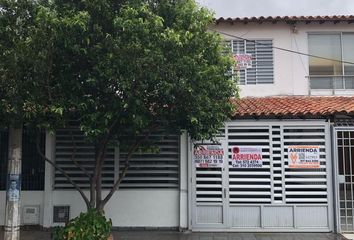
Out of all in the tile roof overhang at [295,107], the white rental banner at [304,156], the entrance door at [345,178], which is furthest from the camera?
the white rental banner at [304,156]

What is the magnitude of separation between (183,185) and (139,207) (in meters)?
1.29

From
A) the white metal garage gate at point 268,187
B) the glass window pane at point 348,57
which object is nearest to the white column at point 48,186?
the white metal garage gate at point 268,187

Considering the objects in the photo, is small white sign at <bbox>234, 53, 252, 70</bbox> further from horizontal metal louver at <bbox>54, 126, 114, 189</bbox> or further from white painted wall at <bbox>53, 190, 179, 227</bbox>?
horizontal metal louver at <bbox>54, 126, 114, 189</bbox>

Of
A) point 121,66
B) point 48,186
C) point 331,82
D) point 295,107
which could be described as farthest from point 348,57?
point 48,186

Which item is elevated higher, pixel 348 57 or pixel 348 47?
pixel 348 47

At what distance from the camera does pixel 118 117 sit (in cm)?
912

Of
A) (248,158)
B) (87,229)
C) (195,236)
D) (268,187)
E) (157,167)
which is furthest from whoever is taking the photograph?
(157,167)

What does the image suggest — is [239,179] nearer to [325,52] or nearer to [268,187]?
[268,187]

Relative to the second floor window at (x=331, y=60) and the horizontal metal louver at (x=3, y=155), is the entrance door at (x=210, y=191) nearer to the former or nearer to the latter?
the second floor window at (x=331, y=60)

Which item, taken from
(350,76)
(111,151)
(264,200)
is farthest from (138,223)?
(350,76)

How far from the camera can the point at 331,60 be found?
48.8ft

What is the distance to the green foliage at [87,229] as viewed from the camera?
9.35 m

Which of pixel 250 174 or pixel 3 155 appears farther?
pixel 3 155

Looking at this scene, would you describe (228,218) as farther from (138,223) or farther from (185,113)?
(185,113)
